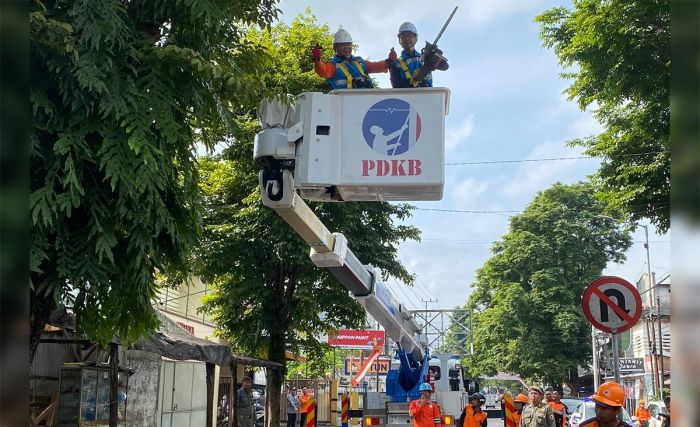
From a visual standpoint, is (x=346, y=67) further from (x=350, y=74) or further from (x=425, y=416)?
(x=425, y=416)

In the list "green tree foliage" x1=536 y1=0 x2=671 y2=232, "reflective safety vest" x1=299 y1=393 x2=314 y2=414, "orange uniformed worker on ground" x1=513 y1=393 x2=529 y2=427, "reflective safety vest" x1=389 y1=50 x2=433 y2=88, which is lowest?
"reflective safety vest" x1=299 y1=393 x2=314 y2=414

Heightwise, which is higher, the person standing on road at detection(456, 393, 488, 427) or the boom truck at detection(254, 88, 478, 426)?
the boom truck at detection(254, 88, 478, 426)

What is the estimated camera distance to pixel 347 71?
667 centimetres

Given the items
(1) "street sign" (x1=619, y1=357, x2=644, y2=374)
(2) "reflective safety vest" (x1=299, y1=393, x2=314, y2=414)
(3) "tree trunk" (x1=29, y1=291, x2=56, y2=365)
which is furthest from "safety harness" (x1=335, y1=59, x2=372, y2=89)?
(1) "street sign" (x1=619, y1=357, x2=644, y2=374)

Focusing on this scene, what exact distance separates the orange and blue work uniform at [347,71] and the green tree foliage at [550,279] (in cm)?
3596

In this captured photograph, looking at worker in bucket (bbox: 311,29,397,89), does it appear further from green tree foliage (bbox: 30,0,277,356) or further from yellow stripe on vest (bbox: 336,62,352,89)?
green tree foliage (bbox: 30,0,277,356)

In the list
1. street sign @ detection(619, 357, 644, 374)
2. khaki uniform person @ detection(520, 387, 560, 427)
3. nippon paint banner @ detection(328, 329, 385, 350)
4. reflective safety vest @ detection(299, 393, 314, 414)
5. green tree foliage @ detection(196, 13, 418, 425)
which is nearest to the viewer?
khaki uniform person @ detection(520, 387, 560, 427)

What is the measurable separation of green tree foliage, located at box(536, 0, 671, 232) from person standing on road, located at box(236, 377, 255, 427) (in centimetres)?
1085

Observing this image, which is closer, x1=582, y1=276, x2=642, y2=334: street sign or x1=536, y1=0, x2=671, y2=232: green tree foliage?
x1=582, y1=276, x2=642, y2=334: street sign

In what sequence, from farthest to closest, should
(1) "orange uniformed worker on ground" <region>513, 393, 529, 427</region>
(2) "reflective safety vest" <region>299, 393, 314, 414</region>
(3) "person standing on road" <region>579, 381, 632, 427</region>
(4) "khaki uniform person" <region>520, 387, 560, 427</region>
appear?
(2) "reflective safety vest" <region>299, 393, 314, 414</region>, (1) "orange uniformed worker on ground" <region>513, 393, 529, 427</region>, (4) "khaki uniform person" <region>520, 387, 560, 427</region>, (3) "person standing on road" <region>579, 381, 632, 427</region>

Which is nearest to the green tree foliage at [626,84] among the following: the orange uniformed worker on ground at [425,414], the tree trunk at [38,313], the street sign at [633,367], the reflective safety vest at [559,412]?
the reflective safety vest at [559,412]

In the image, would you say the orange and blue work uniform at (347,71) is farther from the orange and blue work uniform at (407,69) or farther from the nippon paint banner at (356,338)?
the nippon paint banner at (356,338)

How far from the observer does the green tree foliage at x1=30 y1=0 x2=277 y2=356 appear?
5.55 meters

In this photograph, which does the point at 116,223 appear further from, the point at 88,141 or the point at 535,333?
the point at 535,333
